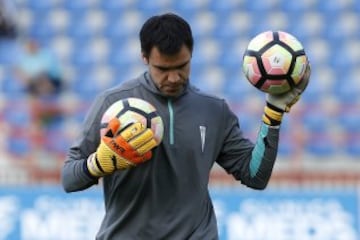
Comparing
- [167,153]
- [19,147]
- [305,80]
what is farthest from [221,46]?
[167,153]

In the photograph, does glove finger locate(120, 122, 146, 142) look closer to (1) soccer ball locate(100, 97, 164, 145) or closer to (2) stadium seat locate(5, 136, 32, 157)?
(1) soccer ball locate(100, 97, 164, 145)

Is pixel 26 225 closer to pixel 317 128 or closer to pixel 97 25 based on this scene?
pixel 317 128

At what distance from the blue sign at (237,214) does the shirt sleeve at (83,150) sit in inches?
187

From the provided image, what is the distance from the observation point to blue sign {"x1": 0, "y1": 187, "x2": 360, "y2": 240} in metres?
8.85

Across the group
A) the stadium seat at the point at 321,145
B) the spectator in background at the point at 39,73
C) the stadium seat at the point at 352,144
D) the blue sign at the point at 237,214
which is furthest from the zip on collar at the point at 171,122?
the spectator in background at the point at 39,73

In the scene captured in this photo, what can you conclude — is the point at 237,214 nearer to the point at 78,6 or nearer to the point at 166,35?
the point at 166,35

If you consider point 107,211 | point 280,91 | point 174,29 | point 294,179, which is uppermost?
point 174,29

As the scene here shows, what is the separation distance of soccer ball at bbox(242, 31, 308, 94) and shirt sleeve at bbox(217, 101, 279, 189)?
0.67 feet

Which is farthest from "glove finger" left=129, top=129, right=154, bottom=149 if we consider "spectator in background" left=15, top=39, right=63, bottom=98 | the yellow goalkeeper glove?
"spectator in background" left=15, top=39, right=63, bottom=98

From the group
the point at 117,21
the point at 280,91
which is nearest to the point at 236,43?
the point at 117,21

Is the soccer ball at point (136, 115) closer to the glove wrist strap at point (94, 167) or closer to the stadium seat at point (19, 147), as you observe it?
the glove wrist strap at point (94, 167)

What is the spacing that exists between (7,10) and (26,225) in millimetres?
4441

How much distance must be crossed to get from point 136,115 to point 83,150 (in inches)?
14.4

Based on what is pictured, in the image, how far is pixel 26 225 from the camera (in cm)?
904
